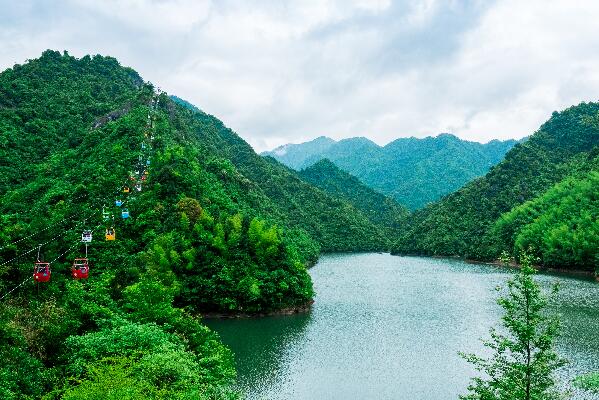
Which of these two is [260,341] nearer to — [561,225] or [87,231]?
[87,231]

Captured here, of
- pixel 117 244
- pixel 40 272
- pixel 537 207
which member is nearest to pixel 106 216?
pixel 117 244

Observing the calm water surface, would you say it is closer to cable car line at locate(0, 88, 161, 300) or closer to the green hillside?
the green hillside

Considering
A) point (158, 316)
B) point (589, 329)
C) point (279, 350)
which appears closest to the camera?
point (158, 316)

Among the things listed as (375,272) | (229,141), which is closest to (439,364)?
(375,272)

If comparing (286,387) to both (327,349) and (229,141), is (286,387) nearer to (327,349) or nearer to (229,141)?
(327,349)

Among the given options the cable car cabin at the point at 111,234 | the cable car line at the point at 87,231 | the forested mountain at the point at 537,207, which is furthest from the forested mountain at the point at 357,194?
the cable car cabin at the point at 111,234
